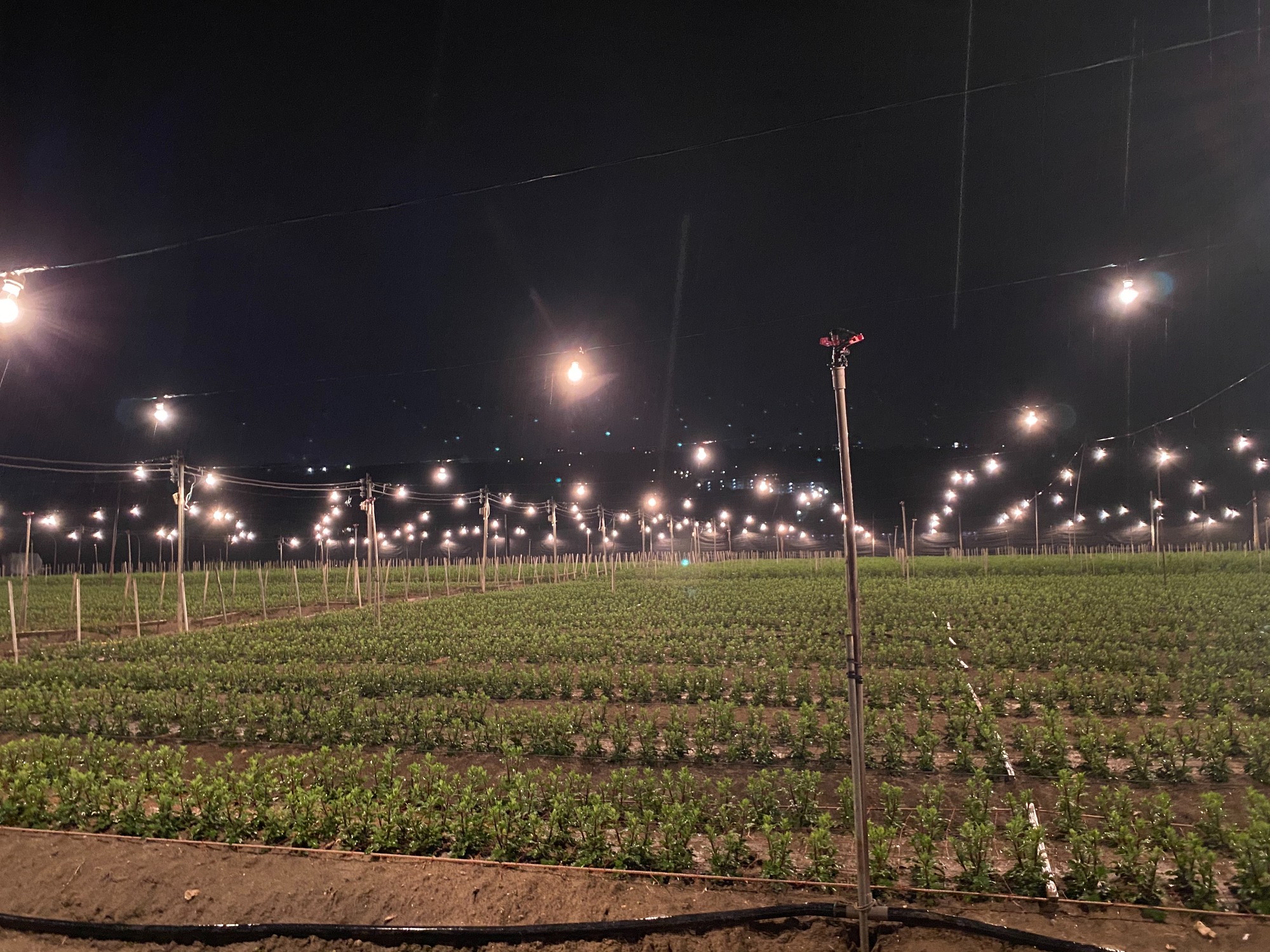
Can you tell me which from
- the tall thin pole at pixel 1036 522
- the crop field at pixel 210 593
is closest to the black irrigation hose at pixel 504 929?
the crop field at pixel 210 593

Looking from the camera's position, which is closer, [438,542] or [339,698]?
[339,698]

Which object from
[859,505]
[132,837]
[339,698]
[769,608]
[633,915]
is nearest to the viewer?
[633,915]

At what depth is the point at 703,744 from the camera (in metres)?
10.2

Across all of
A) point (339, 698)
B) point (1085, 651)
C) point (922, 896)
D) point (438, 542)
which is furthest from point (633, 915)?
point (438, 542)

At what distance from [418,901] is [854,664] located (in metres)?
3.98

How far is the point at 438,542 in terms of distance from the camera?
106m

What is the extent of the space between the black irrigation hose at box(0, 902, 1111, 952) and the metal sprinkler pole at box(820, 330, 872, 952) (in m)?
0.23

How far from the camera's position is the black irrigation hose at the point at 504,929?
A: 5.37 metres

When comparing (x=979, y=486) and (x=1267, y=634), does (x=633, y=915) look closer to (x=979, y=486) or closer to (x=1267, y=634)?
(x=1267, y=634)

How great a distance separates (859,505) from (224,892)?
117 meters

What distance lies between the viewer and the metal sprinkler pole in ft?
16.9

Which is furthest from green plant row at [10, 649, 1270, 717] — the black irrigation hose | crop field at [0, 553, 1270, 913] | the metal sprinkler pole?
the metal sprinkler pole

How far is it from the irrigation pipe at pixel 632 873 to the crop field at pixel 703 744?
0.32 ft

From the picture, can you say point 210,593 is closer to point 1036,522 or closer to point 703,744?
point 703,744
